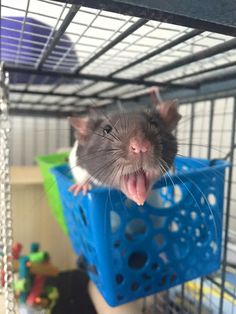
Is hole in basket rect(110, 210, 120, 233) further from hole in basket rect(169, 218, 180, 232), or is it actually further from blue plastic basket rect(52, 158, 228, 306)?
hole in basket rect(169, 218, 180, 232)

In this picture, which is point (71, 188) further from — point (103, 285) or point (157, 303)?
point (157, 303)

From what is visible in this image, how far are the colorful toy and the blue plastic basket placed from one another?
0.30 metres

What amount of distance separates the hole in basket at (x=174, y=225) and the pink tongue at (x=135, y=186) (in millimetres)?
180

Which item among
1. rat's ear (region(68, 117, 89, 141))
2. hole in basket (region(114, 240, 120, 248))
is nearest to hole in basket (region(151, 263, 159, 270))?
hole in basket (region(114, 240, 120, 248))

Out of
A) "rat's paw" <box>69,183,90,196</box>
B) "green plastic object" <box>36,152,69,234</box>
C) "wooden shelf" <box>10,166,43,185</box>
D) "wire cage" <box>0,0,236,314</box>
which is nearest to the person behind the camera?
"wire cage" <box>0,0,236,314</box>

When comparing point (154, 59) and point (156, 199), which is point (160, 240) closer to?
point (156, 199)

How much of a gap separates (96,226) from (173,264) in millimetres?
219

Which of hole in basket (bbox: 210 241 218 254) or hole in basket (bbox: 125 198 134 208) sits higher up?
hole in basket (bbox: 125 198 134 208)

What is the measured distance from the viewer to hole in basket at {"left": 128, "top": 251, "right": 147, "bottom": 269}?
62cm

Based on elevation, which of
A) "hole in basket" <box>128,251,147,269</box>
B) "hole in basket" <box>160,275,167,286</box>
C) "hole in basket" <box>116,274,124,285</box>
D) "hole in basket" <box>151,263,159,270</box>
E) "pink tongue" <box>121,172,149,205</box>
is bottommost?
"hole in basket" <box>160,275,167,286</box>

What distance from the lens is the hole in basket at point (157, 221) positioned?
63 centimetres

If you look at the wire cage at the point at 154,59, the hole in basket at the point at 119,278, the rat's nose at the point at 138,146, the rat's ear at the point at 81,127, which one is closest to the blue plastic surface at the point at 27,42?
the wire cage at the point at 154,59

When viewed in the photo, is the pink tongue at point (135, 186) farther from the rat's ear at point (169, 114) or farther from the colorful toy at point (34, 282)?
the colorful toy at point (34, 282)

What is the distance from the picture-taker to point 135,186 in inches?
19.5
